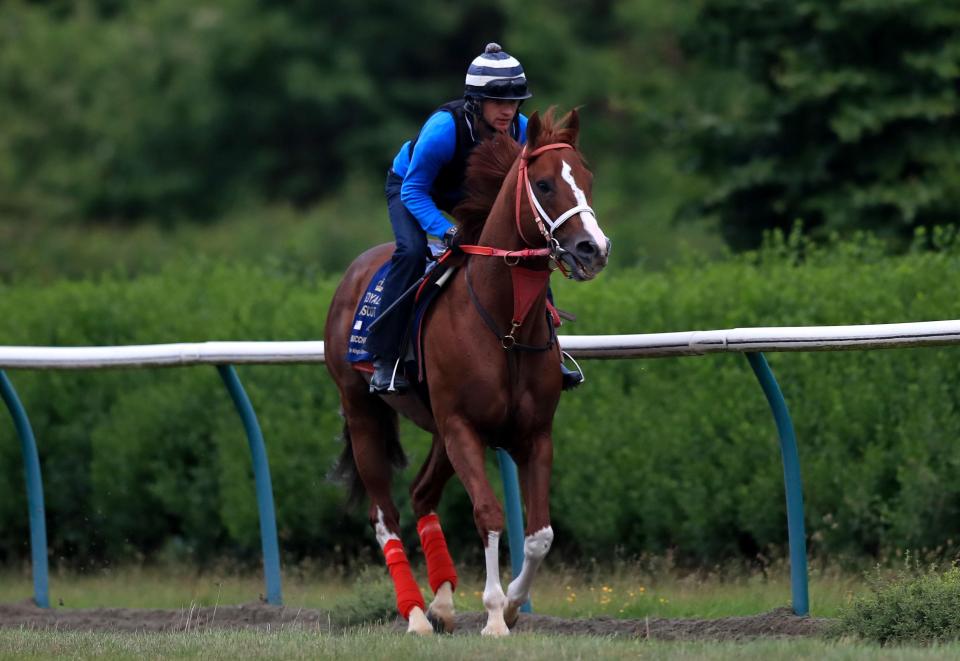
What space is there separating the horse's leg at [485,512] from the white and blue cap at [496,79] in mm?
1495

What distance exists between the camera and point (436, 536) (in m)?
7.59

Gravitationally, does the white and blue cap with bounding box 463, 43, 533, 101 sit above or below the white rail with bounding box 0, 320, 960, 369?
above

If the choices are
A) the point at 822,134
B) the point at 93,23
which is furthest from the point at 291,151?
the point at 822,134

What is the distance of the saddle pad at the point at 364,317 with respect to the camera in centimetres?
759

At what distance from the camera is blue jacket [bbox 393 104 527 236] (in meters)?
7.25

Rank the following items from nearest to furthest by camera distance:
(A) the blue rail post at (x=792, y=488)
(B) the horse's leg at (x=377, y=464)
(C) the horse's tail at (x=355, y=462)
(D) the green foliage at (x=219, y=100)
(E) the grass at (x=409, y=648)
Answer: (E) the grass at (x=409, y=648) → (A) the blue rail post at (x=792, y=488) → (B) the horse's leg at (x=377, y=464) → (C) the horse's tail at (x=355, y=462) → (D) the green foliage at (x=219, y=100)

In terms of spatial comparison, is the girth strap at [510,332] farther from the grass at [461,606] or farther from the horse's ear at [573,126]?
the grass at [461,606]

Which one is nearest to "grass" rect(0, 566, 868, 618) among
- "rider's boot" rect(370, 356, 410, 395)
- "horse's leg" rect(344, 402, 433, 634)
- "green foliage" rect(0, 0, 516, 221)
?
"horse's leg" rect(344, 402, 433, 634)

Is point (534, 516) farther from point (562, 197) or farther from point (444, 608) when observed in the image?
point (562, 197)

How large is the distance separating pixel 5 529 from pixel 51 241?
14563mm

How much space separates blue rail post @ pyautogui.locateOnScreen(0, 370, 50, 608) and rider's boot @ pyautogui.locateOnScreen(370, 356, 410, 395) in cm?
285

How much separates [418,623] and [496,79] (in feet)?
7.84

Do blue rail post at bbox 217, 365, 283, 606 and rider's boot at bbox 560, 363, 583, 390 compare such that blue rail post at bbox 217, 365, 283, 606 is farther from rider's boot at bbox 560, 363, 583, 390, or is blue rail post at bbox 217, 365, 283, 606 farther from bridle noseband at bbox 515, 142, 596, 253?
bridle noseband at bbox 515, 142, 596, 253

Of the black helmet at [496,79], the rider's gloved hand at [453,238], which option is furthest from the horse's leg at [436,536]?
the black helmet at [496,79]
